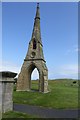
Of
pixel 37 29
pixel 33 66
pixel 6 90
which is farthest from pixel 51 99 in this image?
pixel 6 90

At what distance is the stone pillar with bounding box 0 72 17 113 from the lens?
499cm

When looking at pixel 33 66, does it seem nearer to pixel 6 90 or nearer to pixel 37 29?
pixel 37 29

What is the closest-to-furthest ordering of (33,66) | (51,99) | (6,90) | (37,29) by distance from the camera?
(6,90), (51,99), (33,66), (37,29)

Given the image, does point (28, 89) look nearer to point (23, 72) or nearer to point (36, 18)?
point (23, 72)

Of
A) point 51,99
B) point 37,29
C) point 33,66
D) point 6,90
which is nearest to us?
point 6,90

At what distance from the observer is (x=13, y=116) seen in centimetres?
486

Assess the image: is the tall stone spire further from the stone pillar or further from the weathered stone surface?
the stone pillar

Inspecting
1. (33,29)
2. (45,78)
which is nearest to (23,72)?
(45,78)

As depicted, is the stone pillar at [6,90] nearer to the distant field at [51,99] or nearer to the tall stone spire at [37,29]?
the distant field at [51,99]

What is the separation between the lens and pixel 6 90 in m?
5.09

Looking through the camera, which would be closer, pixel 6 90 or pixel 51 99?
pixel 6 90

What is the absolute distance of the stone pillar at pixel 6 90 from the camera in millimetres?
4990

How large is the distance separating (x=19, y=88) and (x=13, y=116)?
33.7 metres

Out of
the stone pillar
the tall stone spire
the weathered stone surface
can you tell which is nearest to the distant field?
the weathered stone surface
